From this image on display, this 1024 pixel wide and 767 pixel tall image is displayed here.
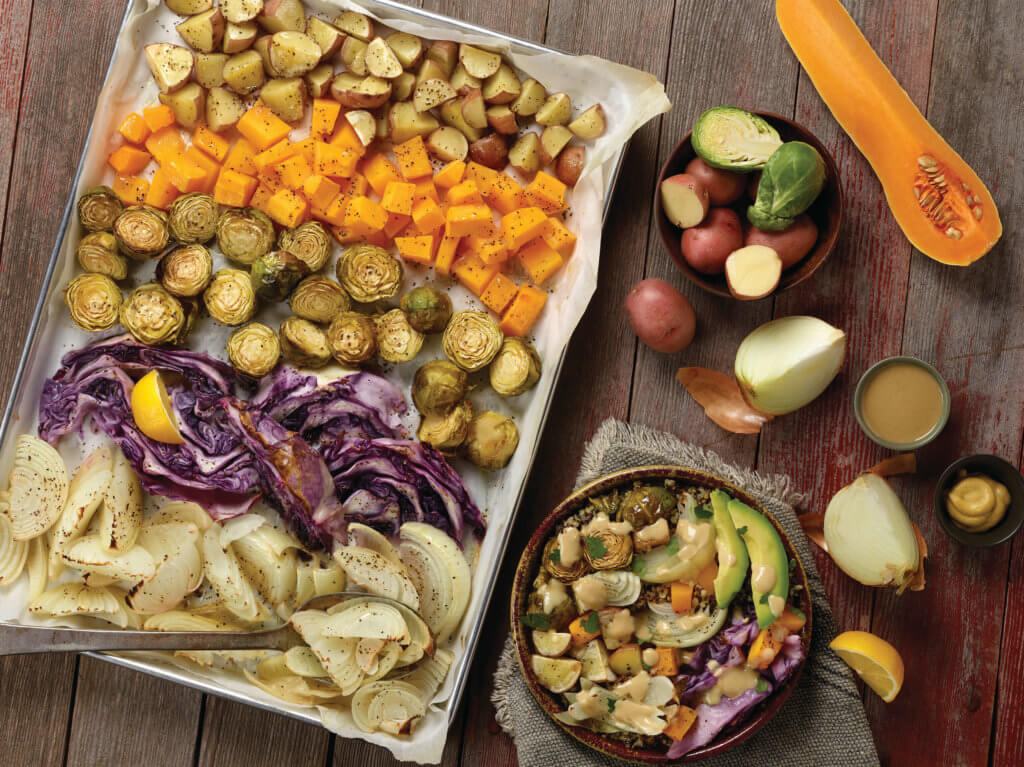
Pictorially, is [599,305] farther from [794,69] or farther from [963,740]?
[963,740]

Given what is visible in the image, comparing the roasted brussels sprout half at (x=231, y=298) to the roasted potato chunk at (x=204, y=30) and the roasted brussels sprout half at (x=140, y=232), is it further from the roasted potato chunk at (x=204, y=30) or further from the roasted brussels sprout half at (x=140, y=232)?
the roasted potato chunk at (x=204, y=30)

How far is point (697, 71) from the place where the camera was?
2.36 meters

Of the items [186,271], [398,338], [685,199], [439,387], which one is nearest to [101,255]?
[186,271]

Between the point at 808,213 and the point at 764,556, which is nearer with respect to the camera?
the point at 764,556

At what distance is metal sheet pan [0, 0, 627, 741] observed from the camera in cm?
222

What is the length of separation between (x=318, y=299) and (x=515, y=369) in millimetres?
551

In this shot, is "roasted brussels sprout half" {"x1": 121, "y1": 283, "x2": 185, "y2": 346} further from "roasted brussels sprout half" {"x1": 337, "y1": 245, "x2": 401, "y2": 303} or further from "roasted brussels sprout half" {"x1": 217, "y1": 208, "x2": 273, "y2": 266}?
"roasted brussels sprout half" {"x1": 337, "y1": 245, "x2": 401, "y2": 303}

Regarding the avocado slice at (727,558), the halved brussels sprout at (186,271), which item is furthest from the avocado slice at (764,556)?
the halved brussels sprout at (186,271)

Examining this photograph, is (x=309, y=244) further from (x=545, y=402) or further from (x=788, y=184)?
(x=788, y=184)

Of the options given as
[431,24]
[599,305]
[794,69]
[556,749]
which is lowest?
[556,749]

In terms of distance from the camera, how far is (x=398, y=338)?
2.24 m

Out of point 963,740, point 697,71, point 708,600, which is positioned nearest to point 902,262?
point 697,71

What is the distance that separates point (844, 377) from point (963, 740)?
3.35 feet

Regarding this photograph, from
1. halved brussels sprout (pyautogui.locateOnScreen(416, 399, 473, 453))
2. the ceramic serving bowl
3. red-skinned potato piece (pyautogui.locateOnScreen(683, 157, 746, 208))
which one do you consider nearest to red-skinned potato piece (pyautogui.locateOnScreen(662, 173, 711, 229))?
red-skinned potato piece (pyautogui.locateOnScreen(683, 157, 746, 208))
